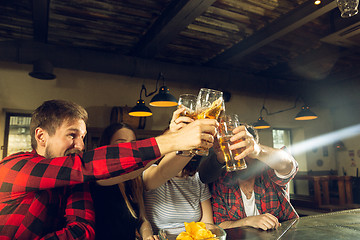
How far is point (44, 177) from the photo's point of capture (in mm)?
904

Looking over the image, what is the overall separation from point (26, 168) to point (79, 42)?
403cm

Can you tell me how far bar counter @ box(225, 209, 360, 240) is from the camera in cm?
110

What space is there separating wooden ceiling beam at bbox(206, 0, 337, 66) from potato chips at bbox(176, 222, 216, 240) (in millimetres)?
3151

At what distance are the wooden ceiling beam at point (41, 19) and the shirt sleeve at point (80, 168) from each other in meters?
2.82

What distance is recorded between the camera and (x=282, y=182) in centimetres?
171

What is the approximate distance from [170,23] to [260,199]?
2597mm

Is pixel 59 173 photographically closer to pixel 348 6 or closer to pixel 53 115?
pixel 53 115

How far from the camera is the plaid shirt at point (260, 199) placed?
173 centimetres

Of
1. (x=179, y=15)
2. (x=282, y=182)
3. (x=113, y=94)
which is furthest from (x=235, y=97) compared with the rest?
(x=282, y=182)

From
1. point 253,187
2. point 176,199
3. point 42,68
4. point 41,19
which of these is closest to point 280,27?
point 253,187

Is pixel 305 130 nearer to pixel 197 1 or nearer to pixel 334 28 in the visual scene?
pixel 334 28

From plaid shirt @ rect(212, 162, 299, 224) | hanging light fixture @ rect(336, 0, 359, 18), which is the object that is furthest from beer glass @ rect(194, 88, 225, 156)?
hanging light fixture @ rect(336, 0, 359, 18)

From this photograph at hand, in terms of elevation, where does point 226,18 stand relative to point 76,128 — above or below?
above

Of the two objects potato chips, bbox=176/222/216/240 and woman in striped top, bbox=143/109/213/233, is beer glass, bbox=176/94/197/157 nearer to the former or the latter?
potato chips, bbox=176/222/216/240
